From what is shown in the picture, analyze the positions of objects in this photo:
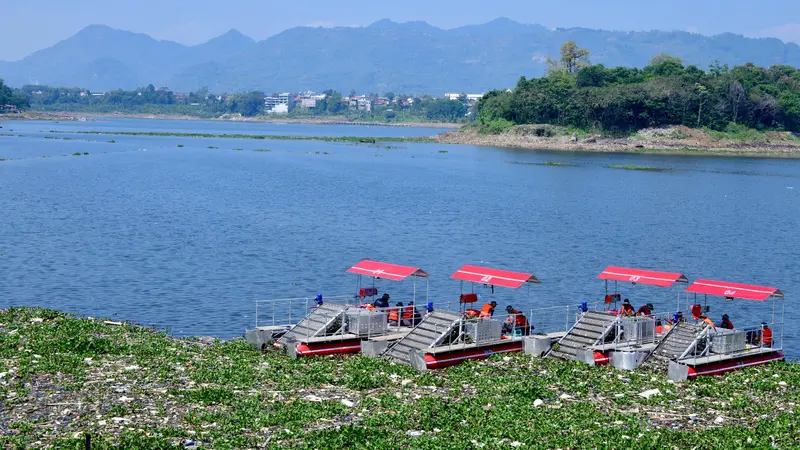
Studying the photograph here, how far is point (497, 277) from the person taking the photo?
31.6m

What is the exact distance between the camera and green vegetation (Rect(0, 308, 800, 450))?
20688mm

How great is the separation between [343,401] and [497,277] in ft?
31.5

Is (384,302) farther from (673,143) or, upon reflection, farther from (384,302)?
(673,143)

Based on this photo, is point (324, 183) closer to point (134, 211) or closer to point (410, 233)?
point (134, 211)

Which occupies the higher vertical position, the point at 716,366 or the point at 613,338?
the point at 613,338

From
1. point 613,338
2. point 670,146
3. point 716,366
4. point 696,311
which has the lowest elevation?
point 670,146

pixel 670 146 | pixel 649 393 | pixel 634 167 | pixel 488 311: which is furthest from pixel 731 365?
pixel 670 146

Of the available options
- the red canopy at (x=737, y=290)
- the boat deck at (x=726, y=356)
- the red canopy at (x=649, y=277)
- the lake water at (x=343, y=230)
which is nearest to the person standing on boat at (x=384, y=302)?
the lake water at (x=343, y=230)

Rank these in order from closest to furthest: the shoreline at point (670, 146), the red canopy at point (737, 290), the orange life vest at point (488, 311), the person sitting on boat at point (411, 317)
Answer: the red canopy at point (737, 290), the orange life vest at point (488, 311), the person sitting on boat at point (411, 317), the shoreline at point (670, 146)

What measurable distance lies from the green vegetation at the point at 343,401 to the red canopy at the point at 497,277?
2.71 meters

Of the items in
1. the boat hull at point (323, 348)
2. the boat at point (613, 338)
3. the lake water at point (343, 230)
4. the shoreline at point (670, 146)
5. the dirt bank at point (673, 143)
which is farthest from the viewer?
the dirt bank at point (673, 143)

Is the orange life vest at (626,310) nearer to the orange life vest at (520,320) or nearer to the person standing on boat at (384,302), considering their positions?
the orange life vest at (520,320)

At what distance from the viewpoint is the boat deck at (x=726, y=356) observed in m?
28.3

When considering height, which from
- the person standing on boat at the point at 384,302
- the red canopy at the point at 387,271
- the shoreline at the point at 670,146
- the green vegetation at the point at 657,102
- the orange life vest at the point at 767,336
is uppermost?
the green vegetation at the point at 657,102
